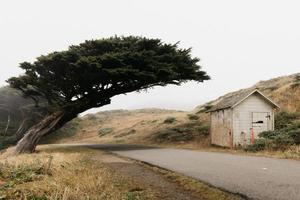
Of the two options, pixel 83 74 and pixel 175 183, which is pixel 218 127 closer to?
pixel 83 74

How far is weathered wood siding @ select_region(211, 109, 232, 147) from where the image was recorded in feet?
78.2

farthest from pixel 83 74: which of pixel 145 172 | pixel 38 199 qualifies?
pixel 38 199

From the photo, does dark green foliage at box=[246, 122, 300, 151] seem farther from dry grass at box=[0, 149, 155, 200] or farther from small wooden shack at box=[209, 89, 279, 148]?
dry grass at box=[0, 149, 155, 200]

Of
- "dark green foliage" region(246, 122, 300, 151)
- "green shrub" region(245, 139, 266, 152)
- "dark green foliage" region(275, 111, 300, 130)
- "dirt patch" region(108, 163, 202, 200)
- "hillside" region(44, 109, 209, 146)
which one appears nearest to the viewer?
"dirt patch" region(108, 163, 202, 200)

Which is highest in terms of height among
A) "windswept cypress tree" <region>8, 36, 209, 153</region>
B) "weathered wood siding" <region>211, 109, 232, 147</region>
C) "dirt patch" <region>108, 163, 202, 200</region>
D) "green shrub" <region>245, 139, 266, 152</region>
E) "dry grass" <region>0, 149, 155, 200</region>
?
"windswept cypress tree" <region>8, 36, 209, 153</region>

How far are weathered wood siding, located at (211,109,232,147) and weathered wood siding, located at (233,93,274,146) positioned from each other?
437mm

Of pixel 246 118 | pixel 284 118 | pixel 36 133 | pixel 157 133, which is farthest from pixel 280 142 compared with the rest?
pixel 36 133

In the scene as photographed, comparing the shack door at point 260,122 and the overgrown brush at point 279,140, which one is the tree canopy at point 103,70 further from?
the overgrown brush at point 279,140

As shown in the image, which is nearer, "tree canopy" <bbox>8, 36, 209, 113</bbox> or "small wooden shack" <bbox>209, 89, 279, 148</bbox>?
"small wooden shack" <bbox>209, 89, 279, 148</bbox>

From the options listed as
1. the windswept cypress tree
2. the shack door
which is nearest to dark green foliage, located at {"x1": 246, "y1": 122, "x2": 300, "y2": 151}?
the shack door

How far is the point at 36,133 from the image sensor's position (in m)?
25.1

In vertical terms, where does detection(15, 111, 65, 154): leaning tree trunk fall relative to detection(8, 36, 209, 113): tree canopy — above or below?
below

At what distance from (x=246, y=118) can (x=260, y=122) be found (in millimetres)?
1084

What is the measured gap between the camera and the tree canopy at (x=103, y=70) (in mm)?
24906
